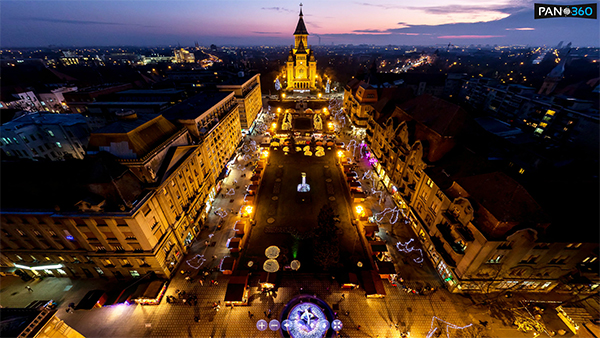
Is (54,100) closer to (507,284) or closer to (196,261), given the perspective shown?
(196,261)

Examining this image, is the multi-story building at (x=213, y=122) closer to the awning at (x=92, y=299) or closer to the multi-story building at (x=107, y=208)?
the multi-story building at (x=107, y=208)

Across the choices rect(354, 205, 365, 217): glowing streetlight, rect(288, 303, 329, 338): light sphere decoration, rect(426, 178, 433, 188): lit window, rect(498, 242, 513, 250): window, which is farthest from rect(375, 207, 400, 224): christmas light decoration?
rect(288, 303, 329, 338): light sphere decoration

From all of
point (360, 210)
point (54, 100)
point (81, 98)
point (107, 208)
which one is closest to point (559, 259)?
point (360, 210)

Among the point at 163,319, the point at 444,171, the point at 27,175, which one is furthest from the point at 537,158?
the point at 27,175

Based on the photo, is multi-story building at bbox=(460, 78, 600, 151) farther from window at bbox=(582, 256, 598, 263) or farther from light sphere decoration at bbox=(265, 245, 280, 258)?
light sphere decoration at bbox=(265, 245, 280, 258)

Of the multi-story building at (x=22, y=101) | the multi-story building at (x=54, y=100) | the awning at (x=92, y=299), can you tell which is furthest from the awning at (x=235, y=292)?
the multi-story building at (x=54, y=100)

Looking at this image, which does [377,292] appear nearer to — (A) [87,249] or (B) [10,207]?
(A) [87,249]
